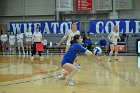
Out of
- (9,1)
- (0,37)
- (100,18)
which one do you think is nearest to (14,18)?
(9,1)

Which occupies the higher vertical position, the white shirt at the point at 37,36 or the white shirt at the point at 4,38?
the white shirt at the point at 37,36

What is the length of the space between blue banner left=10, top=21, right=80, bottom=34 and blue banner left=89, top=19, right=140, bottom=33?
5.26 feet

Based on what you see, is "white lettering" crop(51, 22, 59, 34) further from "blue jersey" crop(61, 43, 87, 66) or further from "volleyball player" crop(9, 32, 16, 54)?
"blue jersey" crop(61, 43, 87, 66)

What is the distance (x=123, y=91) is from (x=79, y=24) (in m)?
21.6

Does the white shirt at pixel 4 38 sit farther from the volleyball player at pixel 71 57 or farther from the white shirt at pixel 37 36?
the volleyball player at pixel 71 57

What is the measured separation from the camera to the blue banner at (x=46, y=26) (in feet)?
94.4

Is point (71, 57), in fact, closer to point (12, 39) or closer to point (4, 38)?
point (12, 39)

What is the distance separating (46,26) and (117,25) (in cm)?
684

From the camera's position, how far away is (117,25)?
1073 inches

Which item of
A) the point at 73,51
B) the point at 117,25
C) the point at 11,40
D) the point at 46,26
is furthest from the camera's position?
the point at 46,26

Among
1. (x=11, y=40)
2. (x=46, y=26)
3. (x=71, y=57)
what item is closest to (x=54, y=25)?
(x=46, y=26)

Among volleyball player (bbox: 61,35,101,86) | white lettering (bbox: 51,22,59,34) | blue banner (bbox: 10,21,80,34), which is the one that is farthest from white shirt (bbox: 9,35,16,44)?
volleyball player (bbox: 61,35,101,86)

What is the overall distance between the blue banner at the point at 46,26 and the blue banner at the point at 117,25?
5.26 ft

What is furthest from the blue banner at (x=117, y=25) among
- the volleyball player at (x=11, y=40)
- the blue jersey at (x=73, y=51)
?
the blue jersey at (x=73, y=51)
